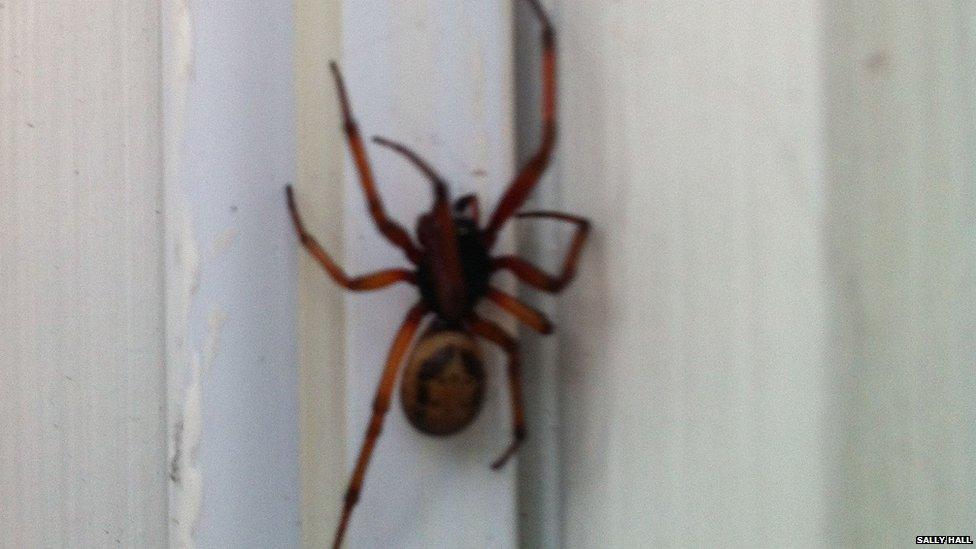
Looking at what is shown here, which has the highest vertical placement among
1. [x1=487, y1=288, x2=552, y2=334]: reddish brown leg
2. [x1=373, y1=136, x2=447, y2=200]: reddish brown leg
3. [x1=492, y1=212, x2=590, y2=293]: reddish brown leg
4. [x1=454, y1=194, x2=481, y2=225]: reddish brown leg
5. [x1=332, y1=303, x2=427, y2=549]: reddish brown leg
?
[x1=373, y1=136, x2=447, y2=200]: reddish brown leg

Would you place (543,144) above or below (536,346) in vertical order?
above

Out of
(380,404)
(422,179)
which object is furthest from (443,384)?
(422,179)

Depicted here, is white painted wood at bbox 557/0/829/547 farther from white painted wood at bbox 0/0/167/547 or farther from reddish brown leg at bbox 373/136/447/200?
white painted wood at bbox 0/0/167/547

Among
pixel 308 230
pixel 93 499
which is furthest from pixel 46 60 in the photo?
pixel 93 499

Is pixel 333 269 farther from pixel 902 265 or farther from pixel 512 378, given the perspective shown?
pixel 902 265

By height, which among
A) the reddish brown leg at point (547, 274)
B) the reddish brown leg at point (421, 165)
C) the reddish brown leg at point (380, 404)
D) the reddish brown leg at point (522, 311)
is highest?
the reddish brown leg at point (421, 165)

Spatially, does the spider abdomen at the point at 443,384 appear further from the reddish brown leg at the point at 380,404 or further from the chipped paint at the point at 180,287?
the chipped paint at the point at 180,287

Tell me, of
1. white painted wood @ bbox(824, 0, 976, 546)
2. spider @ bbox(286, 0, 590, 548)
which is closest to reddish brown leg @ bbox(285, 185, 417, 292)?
spider @ bbox(286, 0, 590, 548)

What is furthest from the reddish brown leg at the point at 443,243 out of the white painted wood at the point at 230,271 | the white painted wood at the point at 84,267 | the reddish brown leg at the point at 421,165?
the white painted wood at the point at 84,267
